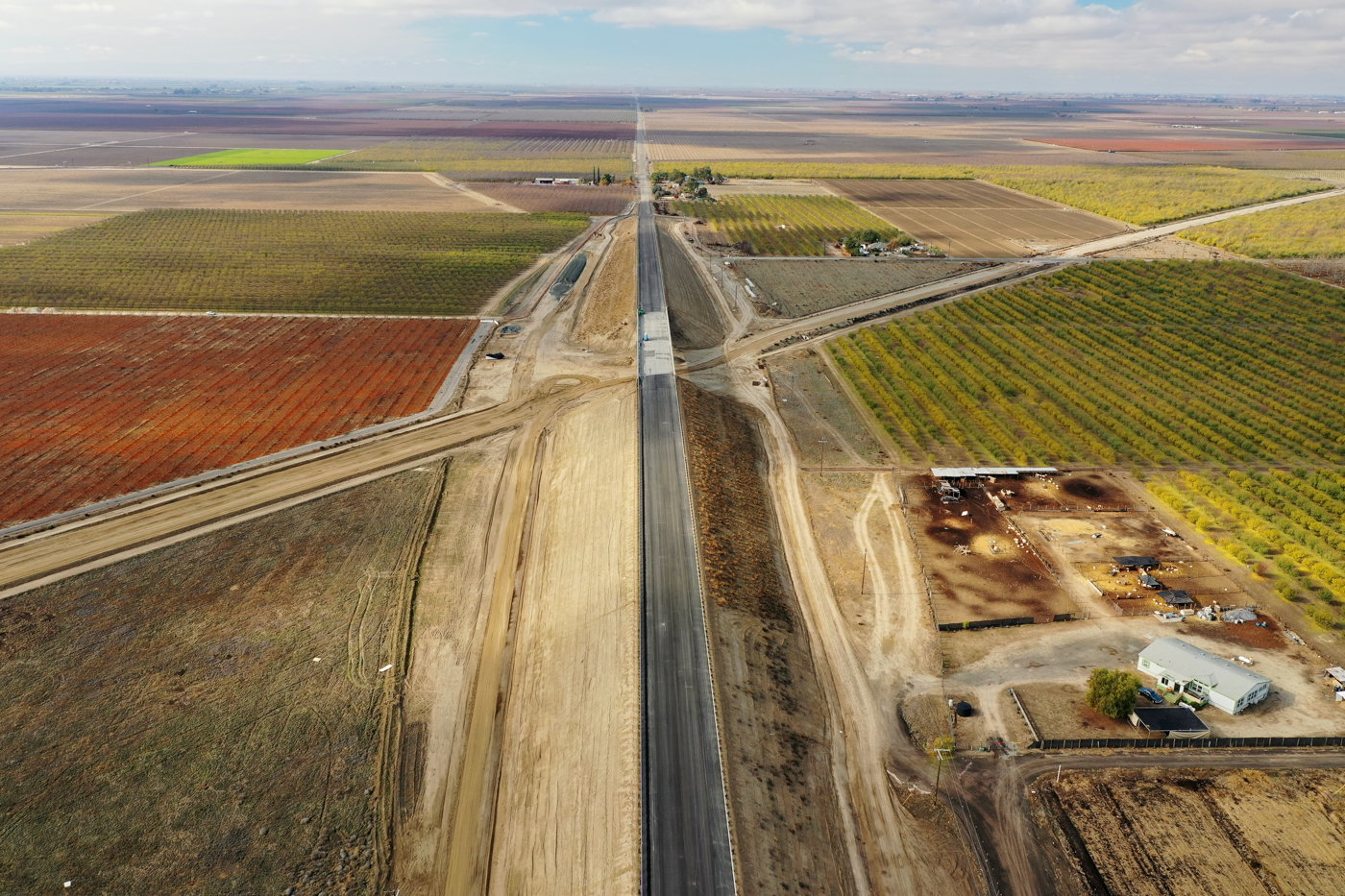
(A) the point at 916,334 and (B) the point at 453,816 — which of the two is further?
(A) the point at 916,334

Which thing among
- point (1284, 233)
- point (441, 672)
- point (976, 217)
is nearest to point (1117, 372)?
point (441, 672)

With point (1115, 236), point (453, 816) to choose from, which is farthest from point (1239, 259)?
point (453, 816)

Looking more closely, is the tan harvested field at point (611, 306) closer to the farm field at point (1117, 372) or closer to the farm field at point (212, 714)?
the farm field at point (1117, 372)

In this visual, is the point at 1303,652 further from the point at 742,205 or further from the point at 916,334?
the point at 742,205

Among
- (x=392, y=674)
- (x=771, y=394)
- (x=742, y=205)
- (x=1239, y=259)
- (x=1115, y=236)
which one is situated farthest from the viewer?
(x=742, y=205)

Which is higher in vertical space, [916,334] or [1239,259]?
[1239,259]

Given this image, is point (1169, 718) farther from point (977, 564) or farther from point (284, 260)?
point (284, 260)
